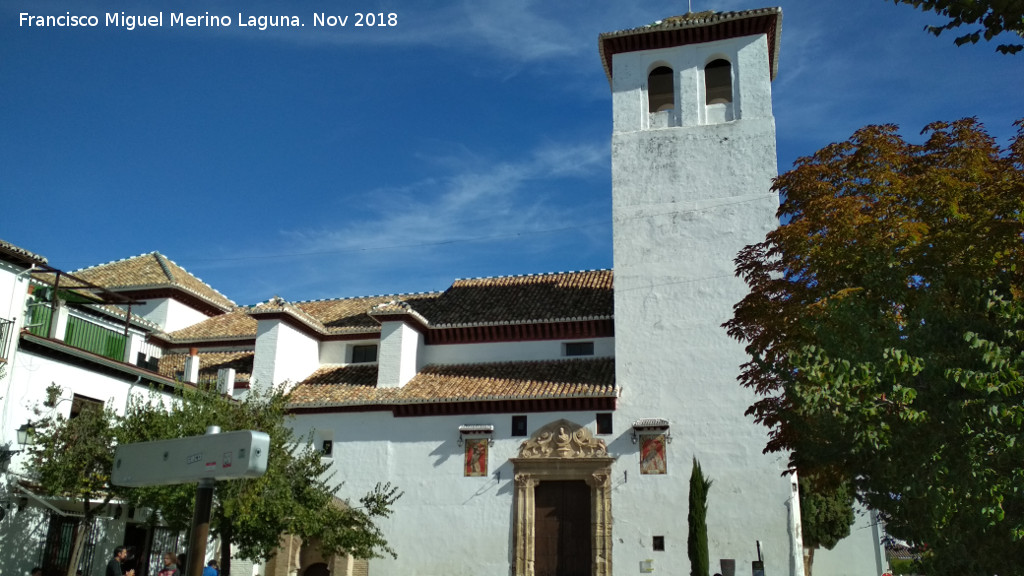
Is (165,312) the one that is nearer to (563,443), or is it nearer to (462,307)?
(462,307)

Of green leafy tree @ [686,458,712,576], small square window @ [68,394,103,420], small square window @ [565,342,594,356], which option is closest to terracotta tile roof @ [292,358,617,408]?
small square window @ [565,342,594,356]

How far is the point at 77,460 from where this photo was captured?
1800cm

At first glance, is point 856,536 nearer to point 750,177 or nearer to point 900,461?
point 750,177

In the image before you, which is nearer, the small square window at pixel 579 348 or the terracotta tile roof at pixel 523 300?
the small square window at pixel 579 348

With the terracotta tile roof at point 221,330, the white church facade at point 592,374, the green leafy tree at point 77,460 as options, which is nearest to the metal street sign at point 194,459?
the green leafy tree at point 77,460

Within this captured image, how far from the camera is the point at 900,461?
1039 cm

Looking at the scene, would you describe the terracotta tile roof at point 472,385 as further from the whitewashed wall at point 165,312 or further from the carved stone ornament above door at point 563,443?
the whitewashed wall at point 165,312

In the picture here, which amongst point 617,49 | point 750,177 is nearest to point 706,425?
point 750,177

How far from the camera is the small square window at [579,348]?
2603cm

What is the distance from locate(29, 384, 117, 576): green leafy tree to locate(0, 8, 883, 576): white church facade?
1764 millimetres

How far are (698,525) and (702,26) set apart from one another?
1503 cm

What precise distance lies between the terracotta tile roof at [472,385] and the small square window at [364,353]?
715mm

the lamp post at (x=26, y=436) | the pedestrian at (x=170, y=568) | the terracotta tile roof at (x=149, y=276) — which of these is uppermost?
the terracotta tile roof at (x=149, y=276)

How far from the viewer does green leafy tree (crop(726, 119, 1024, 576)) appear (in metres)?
9.64
